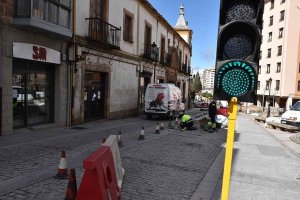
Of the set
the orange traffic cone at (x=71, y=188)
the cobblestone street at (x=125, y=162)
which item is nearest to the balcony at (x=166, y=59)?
the cobblestone street at (x=125, y=162)

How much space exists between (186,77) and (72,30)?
1173 inches

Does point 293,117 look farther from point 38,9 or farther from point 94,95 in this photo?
point 38,9

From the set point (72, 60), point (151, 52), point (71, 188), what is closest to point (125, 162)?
point (71, 188)

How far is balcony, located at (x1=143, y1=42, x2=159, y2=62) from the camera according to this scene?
24.1 metres

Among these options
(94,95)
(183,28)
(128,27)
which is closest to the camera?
(94,95)

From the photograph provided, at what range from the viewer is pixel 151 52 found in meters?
25.1

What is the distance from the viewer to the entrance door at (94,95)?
54.7ft

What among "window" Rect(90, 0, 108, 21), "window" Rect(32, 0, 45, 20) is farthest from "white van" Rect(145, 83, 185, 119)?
"window" Rect(32, 0, 45, 20)

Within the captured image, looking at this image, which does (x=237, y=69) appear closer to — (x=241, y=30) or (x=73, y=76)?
(x=241, y=30)

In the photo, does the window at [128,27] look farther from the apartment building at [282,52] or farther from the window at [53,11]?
the apartment building at [282,52]

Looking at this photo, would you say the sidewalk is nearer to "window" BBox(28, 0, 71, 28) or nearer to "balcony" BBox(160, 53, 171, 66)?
"window" BBox(28, 0, 71, 28)

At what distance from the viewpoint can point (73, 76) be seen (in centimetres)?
1462

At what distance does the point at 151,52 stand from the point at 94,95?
907 cm

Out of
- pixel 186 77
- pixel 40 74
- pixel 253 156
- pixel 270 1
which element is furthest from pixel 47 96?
pixel 270 1
